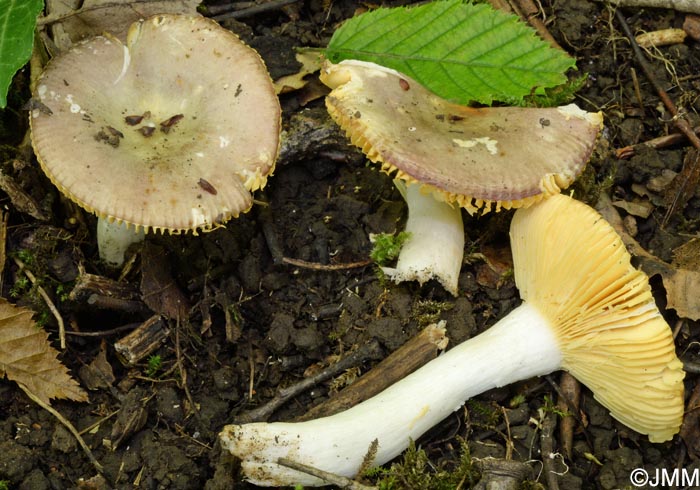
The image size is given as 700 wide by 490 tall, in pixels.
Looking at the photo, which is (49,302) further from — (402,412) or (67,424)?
(402,412)

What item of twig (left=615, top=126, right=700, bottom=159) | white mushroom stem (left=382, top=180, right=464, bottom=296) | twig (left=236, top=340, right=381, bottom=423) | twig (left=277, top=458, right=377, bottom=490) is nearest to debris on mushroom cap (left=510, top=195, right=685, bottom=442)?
white mushroom stem (left=382, top=180, right=464, bottom=296)

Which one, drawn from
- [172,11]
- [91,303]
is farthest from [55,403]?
[172,11]

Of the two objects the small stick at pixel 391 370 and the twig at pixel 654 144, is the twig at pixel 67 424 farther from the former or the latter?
the twig at pixel 654 144

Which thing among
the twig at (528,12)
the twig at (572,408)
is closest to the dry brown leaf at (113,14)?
the twig at (528,12)

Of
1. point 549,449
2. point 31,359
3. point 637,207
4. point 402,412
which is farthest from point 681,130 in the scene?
point 31,359

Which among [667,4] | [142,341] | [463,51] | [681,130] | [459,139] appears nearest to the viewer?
[459,139]

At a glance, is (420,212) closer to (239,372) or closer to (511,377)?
(511,377)
